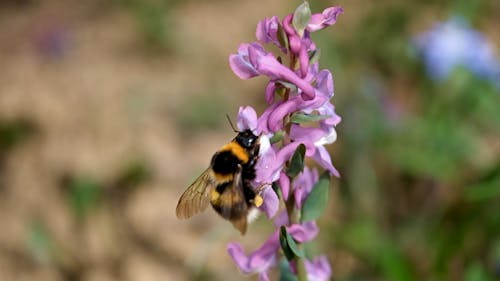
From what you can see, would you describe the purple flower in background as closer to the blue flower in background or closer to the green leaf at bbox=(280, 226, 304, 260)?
the green leaf at bbox=(280, 226, 304, 260)

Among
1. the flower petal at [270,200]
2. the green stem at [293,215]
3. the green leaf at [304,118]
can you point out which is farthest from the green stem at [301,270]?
the green leaf at [304,118]

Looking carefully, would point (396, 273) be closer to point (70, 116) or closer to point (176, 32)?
point (70, 116)

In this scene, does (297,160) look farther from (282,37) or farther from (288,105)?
(282,37)

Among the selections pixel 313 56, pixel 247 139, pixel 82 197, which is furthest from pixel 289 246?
pixel 82 197

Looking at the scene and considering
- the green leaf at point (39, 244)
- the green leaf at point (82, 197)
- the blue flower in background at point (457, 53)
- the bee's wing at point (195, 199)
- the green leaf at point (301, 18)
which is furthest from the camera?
the blue flower in background at point (457, 53)

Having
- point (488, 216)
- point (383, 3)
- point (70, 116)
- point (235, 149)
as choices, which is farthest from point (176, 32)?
point (235, 149)

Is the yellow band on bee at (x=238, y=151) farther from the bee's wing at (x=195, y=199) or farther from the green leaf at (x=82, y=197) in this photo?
the green leaf at (x=82, y=197)

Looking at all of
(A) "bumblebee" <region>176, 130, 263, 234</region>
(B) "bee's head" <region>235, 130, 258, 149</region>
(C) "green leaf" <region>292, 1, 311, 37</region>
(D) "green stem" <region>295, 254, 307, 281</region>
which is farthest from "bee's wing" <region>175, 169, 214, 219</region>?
(C) "green leaf" <region>292, 1, 311, 37</region>
